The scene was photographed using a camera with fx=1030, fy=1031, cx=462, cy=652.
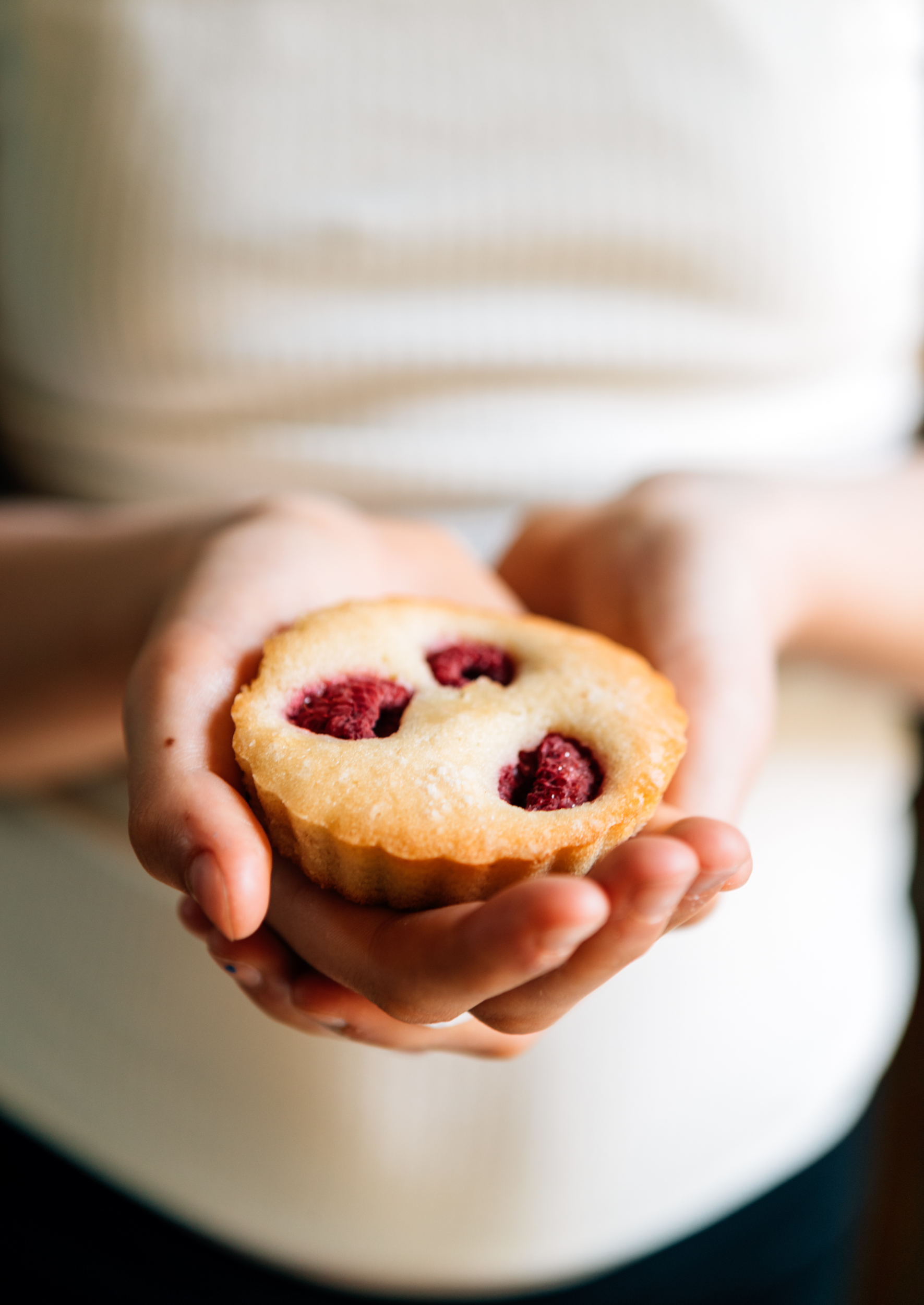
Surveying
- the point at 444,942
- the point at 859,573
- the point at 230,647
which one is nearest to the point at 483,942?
the point at 444,942

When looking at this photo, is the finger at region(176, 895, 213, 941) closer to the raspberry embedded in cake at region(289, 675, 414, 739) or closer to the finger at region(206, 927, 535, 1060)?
the finger at region(206, 927, 535, 1060)

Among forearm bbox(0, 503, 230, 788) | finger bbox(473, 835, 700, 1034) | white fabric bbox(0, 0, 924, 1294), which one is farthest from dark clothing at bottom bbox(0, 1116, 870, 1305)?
finger bbox(473, 835, 700, 1034)

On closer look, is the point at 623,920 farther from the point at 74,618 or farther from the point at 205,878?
the point at 74,618

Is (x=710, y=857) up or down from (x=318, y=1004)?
up

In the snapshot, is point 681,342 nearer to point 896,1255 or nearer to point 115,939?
point 115,939

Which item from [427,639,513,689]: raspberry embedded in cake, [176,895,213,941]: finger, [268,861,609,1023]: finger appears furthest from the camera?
[427,639,513,689]: raspberry embedded in cake

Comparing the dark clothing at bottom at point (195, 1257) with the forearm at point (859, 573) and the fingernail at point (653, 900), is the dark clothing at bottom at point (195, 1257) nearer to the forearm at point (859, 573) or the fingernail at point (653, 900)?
the forearm at point (859, 573)
